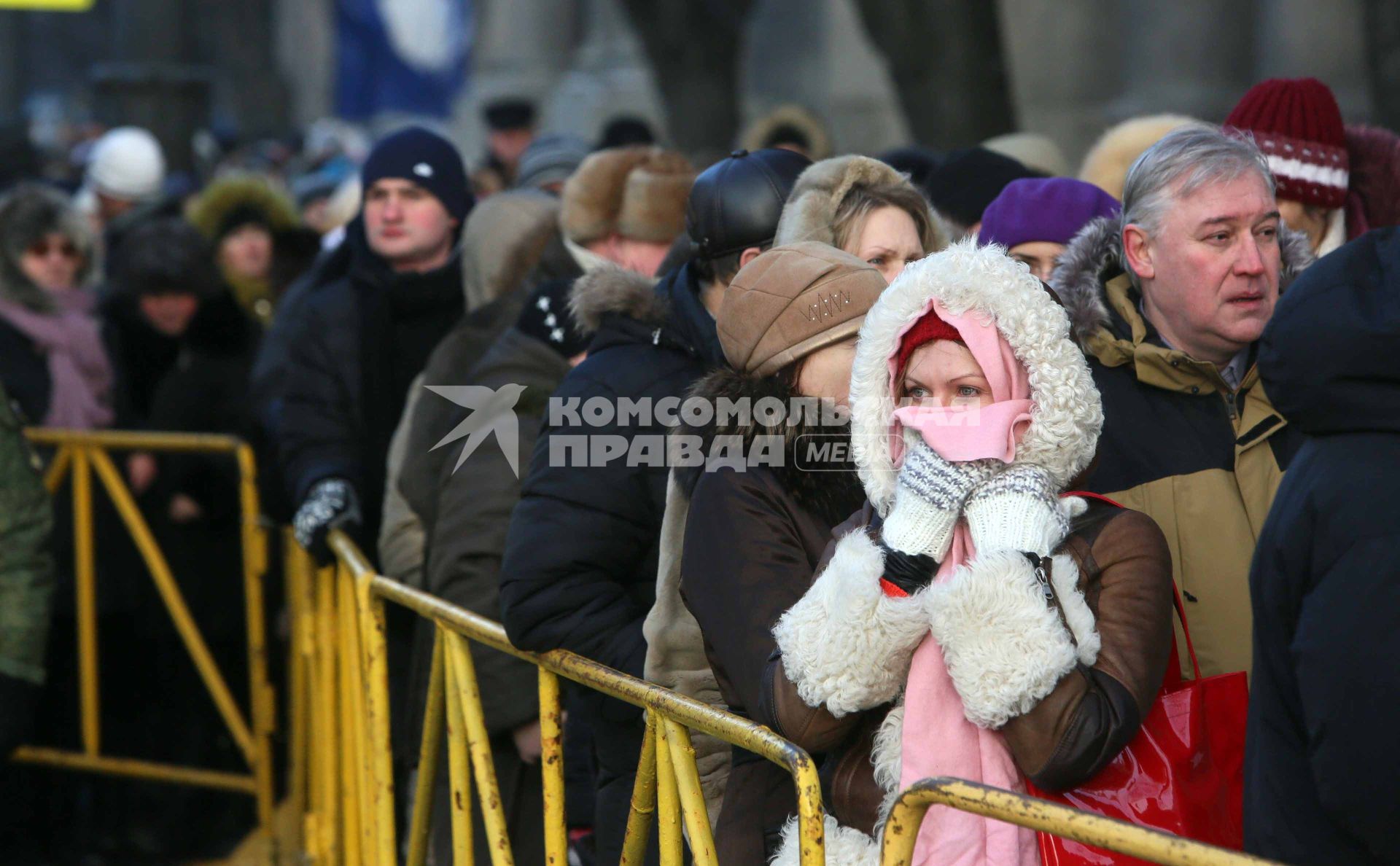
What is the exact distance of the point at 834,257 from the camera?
328 cm

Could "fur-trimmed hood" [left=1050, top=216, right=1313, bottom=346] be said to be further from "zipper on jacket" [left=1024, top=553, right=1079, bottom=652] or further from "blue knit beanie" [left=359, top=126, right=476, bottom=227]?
"blue knit beanie" [left=359, top=126, right=476, bottom=227]

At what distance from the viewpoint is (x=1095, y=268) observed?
3.61 m

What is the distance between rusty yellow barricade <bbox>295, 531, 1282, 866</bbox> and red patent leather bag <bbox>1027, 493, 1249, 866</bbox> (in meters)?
0.28

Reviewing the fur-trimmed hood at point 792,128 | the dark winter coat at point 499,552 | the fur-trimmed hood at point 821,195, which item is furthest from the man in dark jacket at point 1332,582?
the fur-trimmed hood at point 792,128

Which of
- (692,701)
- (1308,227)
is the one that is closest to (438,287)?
(1308,227)

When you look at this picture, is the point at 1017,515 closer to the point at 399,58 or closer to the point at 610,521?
the point at 610,521

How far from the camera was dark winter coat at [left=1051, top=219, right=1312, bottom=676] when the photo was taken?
3252 millimetres

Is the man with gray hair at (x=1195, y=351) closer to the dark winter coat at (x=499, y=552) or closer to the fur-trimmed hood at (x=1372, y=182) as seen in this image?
the fur-trimmed hood at (x=1372, y=182)

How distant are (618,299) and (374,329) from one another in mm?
2088

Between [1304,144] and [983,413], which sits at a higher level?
[1304,144]

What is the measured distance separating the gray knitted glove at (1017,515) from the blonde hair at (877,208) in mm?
1148

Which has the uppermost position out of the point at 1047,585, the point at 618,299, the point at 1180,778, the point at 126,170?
the point at 126,170

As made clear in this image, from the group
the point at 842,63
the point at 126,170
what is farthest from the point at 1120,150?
the point at 842,63

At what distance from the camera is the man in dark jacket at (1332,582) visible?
7.86 ft
